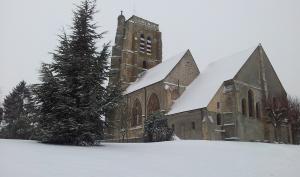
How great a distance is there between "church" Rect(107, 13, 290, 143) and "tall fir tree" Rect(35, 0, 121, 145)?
576 centimetres

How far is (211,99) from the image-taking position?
3077cm

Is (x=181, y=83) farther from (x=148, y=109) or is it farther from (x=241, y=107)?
(x=241, y=107)

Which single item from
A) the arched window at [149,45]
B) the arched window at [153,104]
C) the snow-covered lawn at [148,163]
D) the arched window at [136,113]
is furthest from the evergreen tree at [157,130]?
the arched window at [149,45]

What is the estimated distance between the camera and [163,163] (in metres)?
12.9

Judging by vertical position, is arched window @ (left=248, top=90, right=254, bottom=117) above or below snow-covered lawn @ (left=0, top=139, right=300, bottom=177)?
above

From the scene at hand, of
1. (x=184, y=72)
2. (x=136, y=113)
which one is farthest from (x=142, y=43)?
(x=184, y=72)

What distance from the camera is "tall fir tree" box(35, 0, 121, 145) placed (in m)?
17.4

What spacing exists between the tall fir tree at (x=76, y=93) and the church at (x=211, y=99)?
18.9 feet

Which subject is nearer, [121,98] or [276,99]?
[121,98]

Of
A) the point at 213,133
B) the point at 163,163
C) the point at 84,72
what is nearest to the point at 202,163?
the point at 163,163

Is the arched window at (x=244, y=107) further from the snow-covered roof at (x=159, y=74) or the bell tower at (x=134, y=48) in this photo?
the bell tower at (x=134, y=48)

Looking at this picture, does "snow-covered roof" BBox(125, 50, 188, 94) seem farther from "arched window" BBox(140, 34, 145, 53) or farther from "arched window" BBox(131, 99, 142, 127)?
"arched window" BBox(140, 34, 145, 53)

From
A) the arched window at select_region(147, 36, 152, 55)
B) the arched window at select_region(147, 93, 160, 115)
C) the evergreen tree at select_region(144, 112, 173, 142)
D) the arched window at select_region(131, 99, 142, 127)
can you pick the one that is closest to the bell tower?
the arched window at select_region(147, 36, 152, 55)

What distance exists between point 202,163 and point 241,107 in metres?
19.2
